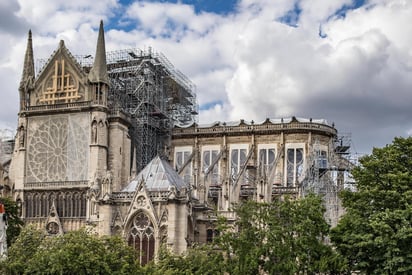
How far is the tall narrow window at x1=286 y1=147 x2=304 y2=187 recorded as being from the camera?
73312 millimetres

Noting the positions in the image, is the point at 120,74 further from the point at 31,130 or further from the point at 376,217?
the point at 376,217

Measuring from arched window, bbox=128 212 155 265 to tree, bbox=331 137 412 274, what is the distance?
53.2 ft

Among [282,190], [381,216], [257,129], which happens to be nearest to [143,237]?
[282,190]

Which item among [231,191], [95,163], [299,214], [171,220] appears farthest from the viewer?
[95,163]

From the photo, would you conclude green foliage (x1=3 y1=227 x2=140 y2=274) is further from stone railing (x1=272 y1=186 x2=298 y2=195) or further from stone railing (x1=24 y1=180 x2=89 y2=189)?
stone railing (x1=272 y1=186 x2=298 y2=195)

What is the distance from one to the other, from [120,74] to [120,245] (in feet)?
112

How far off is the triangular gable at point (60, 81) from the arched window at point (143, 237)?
19.7 meters

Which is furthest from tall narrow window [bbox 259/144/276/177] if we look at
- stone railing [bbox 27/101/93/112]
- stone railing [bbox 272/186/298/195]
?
stone railing [bbox 27/101/93/112]

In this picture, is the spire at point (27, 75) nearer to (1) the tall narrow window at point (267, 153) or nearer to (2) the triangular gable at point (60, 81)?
(2) the triangular gable at point (60, 81)

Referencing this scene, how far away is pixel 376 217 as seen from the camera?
40469 mm

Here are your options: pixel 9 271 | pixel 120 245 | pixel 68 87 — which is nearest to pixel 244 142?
pixel 68 87

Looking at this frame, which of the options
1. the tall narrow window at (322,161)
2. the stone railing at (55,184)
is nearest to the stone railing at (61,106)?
the stone railing at (55,184)

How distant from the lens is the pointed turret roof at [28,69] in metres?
73.0

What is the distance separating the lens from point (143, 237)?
2162 inches
